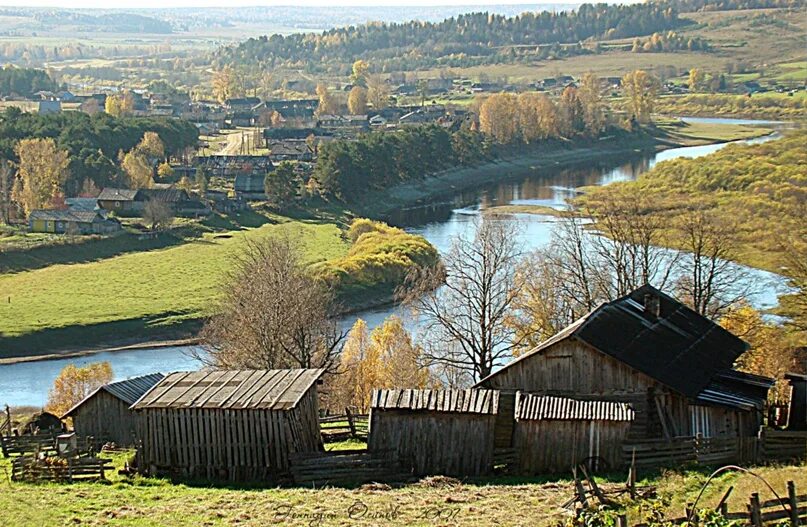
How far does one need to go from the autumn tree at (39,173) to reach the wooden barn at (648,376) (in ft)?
148

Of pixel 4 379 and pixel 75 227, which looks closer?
pixel 4 379

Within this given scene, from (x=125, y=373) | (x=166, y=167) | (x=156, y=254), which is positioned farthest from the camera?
(x=166, y=167)

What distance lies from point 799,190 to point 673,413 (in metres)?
29.2

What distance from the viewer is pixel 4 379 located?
3466 cm

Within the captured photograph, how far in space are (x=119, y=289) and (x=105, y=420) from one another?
1004 inches

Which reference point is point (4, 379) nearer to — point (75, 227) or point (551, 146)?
point (75, 227)

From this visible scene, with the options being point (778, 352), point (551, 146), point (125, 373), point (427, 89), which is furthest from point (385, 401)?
point (427, 89)

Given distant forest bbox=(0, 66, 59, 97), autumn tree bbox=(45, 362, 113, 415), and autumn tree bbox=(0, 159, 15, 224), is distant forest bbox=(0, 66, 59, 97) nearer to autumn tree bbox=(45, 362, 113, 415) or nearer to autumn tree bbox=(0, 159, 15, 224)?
autumn tree bbox=(0, 159, 15, 224)

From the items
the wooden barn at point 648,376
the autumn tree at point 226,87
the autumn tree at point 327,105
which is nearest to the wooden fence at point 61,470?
the wooden barn at point 648,376

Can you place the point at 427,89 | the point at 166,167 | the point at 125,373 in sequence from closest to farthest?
the point at 125,373, the point at 166,167, the point at 427,89

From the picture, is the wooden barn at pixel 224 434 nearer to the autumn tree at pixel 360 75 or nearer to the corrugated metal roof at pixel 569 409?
the corrugated metal roof at pixel 569 409

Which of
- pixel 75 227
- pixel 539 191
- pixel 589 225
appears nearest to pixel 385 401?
pixel 589 225

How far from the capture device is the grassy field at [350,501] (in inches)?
496

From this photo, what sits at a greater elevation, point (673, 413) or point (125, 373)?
point (673, 413)
